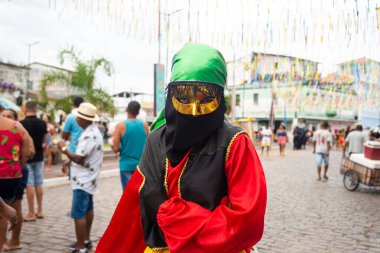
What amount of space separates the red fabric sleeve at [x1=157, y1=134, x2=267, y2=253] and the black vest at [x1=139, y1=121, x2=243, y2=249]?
0.06 m

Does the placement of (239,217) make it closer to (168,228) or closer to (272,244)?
(168,228)

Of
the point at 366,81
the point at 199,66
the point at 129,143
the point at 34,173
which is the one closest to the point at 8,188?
the point at 129,143

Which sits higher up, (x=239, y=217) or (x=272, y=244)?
(x=239, y=217)

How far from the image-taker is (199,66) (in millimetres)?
1949

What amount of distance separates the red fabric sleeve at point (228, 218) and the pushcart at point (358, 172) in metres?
8.20

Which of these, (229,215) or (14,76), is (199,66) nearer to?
(229,215)

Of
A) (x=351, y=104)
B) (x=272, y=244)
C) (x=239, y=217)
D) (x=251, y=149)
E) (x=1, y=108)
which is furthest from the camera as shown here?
(x=351, y=104)

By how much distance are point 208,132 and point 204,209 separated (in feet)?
1.37

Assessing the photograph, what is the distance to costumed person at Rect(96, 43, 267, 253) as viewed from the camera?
5.77 feet

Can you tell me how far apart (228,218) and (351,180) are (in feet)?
30.1

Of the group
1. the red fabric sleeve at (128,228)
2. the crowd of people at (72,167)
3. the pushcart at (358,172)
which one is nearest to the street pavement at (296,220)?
the pushcart at (358,172)

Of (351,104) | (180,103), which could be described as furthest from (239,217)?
(351,104)

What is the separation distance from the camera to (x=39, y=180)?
6.23 meters

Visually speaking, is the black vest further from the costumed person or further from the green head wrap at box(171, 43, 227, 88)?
the green head wrap at box(171, 43, 227, 88)
